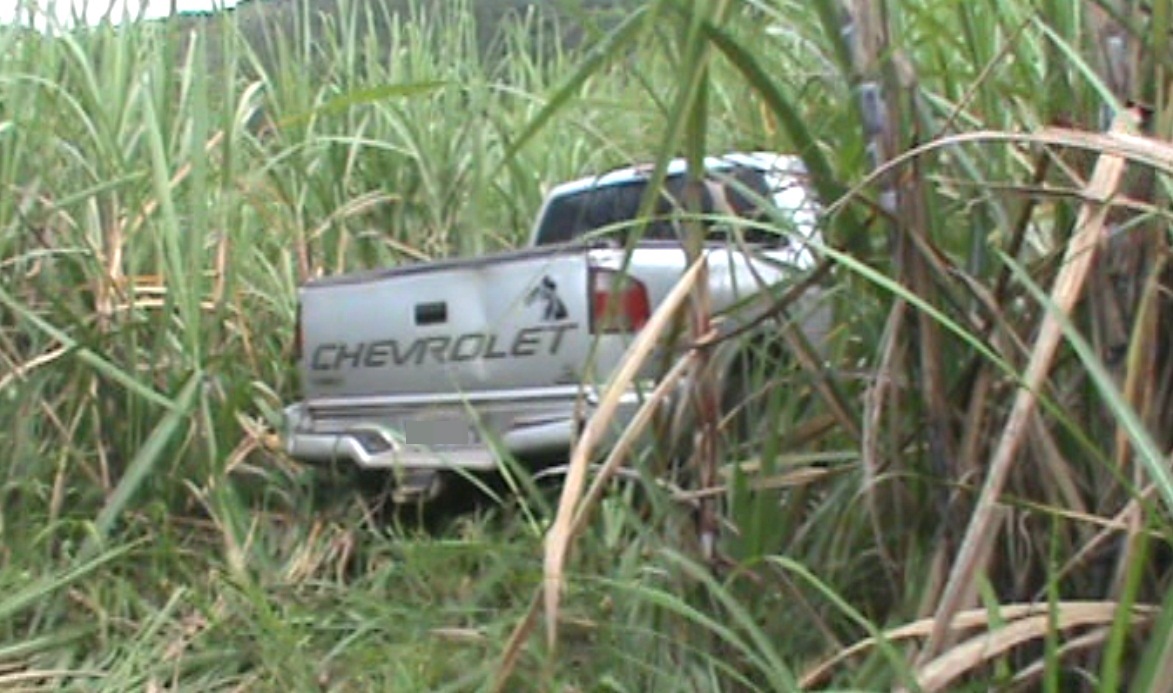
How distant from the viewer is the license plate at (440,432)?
577 centimetres

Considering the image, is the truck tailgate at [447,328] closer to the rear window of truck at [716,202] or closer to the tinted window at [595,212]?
the tinted window at [595,212]

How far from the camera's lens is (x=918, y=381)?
2506 millimetres

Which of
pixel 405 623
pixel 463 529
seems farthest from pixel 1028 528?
pixel 463 529

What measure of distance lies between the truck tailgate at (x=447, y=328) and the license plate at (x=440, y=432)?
0.30 feet

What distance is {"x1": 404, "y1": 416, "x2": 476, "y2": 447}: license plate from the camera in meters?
5.77

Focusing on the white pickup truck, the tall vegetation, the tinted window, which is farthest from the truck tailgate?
the tall vegetation

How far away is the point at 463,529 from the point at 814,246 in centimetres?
298

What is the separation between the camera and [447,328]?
5891 millimetres

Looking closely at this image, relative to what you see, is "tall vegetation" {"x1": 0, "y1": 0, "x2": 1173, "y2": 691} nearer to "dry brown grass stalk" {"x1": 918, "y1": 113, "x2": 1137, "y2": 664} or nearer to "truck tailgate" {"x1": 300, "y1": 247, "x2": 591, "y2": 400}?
"dry brown grass stalk" {"x1": 918, "y1": 113, "x2": 1137, "y2": 664}

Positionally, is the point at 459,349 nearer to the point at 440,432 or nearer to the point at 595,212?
the point at 440,432

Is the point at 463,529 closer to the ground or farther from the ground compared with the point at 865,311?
closer to the ground

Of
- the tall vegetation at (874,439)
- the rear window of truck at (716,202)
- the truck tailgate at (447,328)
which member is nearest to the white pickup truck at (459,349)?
the truck tailgate at (447,328)

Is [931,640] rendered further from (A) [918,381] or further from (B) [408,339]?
(B) [408,339]

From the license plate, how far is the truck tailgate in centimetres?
9
